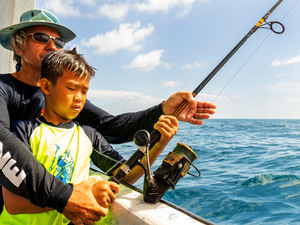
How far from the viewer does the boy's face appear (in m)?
1.44

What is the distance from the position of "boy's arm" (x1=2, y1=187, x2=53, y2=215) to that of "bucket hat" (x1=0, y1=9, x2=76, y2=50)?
1.15 meters

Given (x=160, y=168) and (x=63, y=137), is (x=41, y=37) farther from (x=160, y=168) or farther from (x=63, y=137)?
(x=160, y=168)

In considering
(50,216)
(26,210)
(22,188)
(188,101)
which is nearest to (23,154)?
(22,188)

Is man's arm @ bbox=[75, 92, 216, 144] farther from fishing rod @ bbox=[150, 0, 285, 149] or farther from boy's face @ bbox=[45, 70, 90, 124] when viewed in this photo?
boy's face @ bbox=[45, 70, 90, 124]

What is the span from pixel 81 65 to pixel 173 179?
0.83 m

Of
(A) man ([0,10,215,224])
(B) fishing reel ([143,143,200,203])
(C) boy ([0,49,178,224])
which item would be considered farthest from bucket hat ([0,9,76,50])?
(B) fishing reel ([143,143,200,203])

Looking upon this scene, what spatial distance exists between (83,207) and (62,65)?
786mm

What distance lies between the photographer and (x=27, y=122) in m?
1.43

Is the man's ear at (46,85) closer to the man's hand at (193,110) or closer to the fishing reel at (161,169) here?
the fishing reel at (161,169)

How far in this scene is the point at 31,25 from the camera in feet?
6.08

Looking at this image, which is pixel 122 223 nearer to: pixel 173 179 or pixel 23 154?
pixel 173 179

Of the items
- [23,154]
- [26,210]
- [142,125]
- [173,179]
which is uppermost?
[142,125]

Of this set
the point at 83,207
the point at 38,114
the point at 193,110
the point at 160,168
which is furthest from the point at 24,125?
the point at 193,110

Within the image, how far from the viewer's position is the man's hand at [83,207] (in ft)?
3.81
